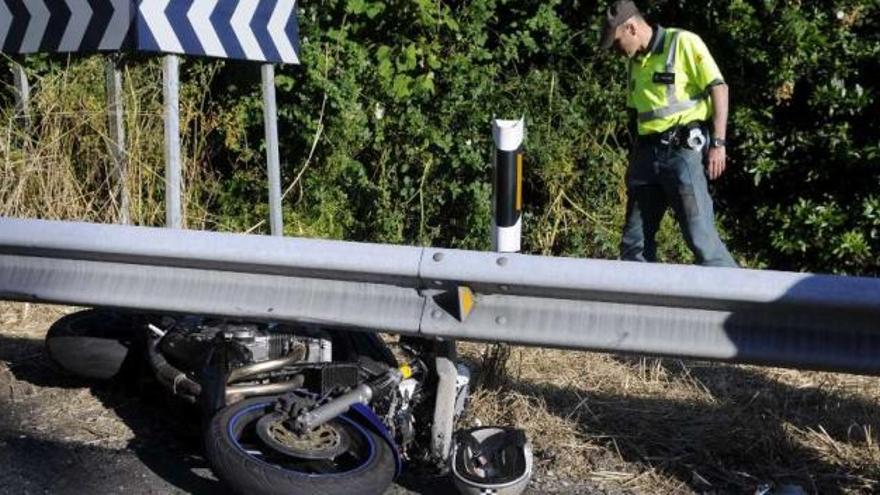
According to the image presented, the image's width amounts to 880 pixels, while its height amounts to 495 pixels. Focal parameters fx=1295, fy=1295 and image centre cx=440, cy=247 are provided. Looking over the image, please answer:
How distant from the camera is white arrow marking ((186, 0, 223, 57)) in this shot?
686 cm

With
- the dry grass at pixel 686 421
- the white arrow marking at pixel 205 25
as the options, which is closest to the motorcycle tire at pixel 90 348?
the dry grass at pixel 686 421

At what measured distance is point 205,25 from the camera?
272 inches

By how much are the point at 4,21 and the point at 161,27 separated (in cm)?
190

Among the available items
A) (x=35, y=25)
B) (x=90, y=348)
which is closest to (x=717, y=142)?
(x=90, y=348)

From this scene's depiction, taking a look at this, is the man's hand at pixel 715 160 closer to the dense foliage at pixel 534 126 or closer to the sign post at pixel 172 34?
the dense foliage at pixel 534 126

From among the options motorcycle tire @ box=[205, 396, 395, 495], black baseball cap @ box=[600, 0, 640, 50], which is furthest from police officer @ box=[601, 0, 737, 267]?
motorcycle tire @ box=[205, 396, 395, 495]

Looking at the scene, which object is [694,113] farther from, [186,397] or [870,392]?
[186,397]

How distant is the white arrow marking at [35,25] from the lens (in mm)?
7766

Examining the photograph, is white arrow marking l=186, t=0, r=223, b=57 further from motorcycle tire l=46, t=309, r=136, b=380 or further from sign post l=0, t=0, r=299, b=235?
motorcycle tire l=46, t=309, r=136, b=380

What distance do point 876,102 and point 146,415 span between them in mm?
5484

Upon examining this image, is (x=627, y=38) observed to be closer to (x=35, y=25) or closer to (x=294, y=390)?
(x=294, y=390)

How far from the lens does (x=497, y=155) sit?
517 centimetres

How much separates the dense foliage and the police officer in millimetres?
1893

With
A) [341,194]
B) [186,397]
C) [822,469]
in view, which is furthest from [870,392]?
[341,194]
